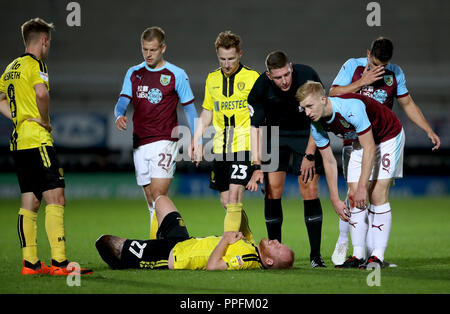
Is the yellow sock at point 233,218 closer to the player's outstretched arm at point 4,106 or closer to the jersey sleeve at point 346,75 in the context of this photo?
the jersey sleeve at point 346,75

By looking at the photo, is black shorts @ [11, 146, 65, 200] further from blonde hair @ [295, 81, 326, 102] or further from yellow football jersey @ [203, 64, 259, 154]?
blonde hair @ [295, 81, 326, 102]

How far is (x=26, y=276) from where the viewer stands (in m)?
5.38

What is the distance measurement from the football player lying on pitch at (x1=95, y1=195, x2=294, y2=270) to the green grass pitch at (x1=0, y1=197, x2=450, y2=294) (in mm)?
127

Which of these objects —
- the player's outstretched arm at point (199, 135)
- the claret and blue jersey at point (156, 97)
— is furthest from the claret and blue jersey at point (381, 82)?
the claret and blue jersey at point (156, 97)

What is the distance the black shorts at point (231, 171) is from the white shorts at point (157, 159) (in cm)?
54

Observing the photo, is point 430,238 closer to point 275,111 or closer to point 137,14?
point 275,111

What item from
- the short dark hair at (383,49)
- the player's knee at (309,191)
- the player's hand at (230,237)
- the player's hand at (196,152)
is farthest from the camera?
the player's hand at (196,152)

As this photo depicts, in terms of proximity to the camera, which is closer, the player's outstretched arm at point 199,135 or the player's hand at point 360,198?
the player's hand at point 360,198

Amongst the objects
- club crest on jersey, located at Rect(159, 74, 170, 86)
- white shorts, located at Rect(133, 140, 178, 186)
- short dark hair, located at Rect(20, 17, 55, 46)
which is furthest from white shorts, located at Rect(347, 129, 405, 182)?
short dark hair, located at Rect(20, 17, 55, 46)

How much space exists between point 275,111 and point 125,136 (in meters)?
11.0

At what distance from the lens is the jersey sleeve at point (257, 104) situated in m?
6.36

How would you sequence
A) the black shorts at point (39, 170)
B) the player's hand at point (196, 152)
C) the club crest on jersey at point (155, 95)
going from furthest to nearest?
the club crest on jersey at point (155, 95)
the player's hand at point (196, 152)
the black shorts at point (39, 170)

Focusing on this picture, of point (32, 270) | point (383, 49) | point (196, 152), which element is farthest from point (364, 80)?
point (32, 270)
